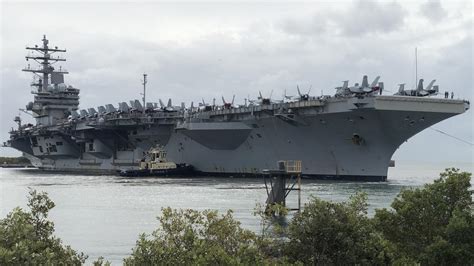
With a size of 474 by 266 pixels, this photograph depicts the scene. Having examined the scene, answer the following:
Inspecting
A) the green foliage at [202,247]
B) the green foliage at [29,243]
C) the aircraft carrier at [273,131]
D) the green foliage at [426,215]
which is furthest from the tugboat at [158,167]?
the green foliage at [202,247]

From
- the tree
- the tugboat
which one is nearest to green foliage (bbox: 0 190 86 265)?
the tree

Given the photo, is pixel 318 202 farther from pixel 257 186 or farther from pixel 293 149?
pixel 293 149

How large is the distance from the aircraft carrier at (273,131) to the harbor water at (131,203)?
1.85 metres

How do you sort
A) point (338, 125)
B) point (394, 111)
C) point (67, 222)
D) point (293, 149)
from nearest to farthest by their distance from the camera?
point (67, 222) < point (394, 111) < point (338, 125) < point (293, 149)

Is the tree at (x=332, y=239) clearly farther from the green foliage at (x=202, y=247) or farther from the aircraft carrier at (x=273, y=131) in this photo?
the aircraft carrier at (x=273, y=131)

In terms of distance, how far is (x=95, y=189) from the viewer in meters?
39.2

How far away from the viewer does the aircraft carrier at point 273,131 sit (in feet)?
117

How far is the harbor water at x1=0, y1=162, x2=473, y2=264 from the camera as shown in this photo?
20.2 metres

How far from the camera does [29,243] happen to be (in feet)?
24.2

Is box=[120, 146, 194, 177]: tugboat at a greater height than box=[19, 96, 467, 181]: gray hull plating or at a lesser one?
lesser

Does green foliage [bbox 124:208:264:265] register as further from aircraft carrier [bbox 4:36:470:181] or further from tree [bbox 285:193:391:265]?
aircraft carrier [bbox 4:36:470:181]

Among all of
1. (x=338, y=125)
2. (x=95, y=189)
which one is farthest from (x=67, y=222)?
(x=338, y=125)

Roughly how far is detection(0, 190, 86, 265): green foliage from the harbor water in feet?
26.3

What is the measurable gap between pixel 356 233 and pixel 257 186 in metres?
29.0
